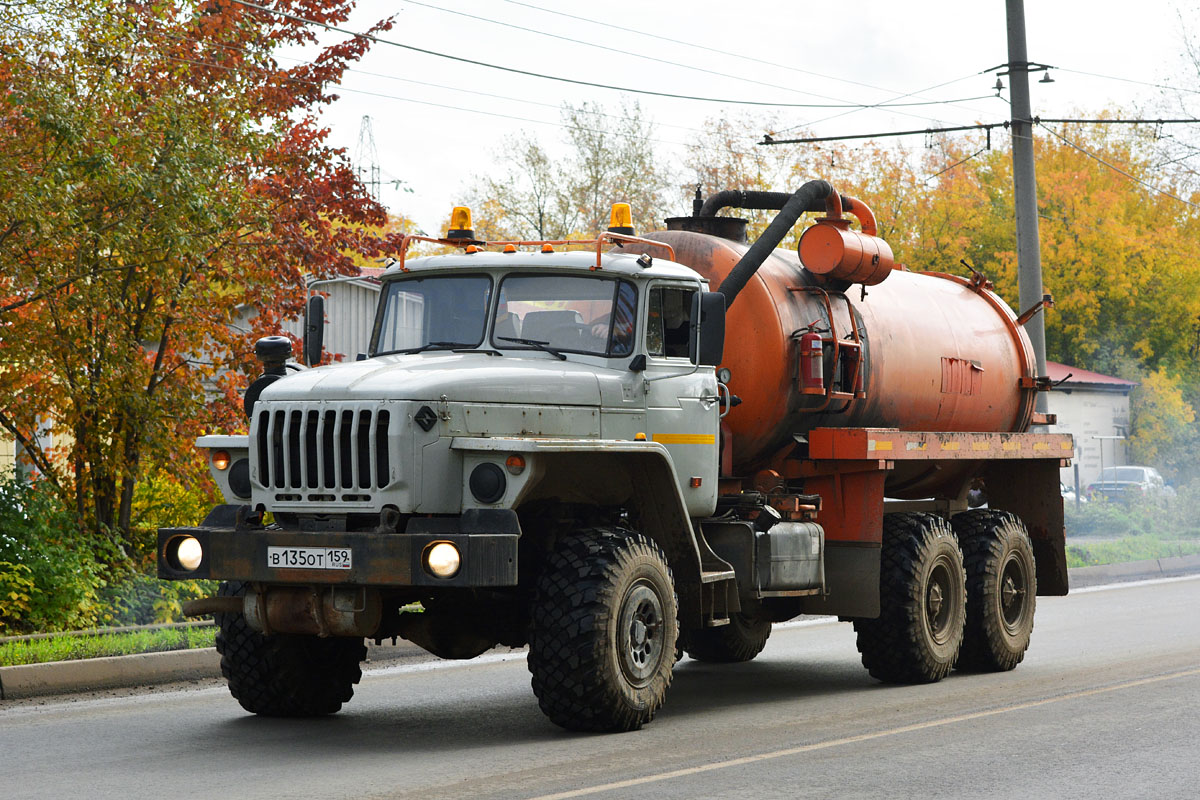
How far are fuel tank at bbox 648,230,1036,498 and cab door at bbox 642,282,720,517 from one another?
3.40 feet

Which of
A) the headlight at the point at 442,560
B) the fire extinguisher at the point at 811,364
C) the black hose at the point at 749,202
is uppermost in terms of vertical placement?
the black hose at the point at 749,202

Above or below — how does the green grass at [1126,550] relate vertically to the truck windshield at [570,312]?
below

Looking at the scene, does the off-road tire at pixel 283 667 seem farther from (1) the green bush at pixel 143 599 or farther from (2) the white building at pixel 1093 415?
(2) the white building at pixel 1093 415

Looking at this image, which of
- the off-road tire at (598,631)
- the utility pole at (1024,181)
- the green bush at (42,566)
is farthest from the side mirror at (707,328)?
the utility pole at (1024,181)

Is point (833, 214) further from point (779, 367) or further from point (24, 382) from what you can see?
point (24, 382)

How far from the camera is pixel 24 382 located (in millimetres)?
14016

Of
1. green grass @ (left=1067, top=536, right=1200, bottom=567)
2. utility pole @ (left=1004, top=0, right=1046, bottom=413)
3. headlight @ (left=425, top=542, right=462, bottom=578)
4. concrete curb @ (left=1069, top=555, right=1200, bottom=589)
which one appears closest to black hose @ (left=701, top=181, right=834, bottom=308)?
headlight @ (left=425, top=542, right=462, bottom=578)

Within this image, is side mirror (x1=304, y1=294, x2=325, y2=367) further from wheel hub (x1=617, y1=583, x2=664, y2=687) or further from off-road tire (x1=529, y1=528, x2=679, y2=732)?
wheel hub (x1=617, y1=583, x2=664, y2=687)

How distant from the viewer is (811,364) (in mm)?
11164

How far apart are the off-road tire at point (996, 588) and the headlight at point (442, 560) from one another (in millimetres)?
5937

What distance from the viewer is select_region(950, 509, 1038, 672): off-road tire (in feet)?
41.7

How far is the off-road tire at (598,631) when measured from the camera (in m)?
8.65

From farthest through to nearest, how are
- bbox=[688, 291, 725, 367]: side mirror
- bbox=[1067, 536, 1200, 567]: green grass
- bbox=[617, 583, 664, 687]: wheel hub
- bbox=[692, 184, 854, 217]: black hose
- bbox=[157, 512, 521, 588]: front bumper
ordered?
bbox=[1067, 536, 1200, 567]: green grass
bbox=[692, 184, 854, 217]: black hose
bbox=[688, 291, 725, 367]: side mirror
bbox=[617, 583, 664, 687]: wheel hub
bbox=[157, 512, 521, 588]: front bumper

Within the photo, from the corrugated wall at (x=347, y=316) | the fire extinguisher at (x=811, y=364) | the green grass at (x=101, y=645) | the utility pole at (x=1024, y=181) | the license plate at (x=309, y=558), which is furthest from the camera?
the corrugated wall at (x=347, y=316)
